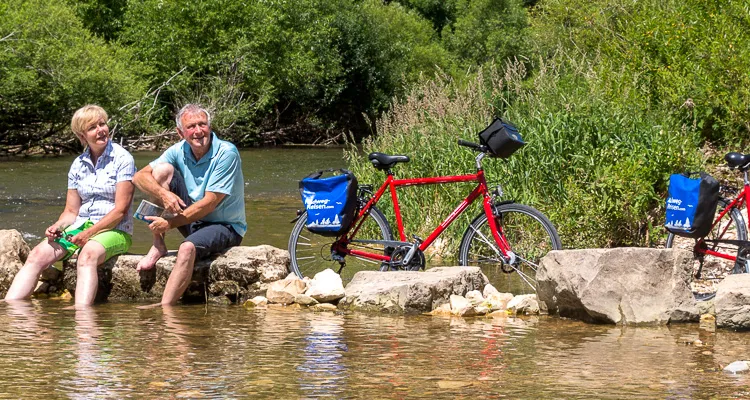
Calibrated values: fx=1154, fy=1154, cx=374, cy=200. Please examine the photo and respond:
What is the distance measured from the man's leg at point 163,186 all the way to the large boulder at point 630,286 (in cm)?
291

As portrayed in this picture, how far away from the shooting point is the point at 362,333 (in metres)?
7.06

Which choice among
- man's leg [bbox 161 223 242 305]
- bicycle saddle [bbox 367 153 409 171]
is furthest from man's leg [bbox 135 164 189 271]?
bicycle saddle [bbox 367 153 409 171]

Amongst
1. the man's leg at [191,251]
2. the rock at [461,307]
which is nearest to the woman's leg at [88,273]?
the man's leg at [191,251]

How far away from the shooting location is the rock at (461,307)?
25.8 feet

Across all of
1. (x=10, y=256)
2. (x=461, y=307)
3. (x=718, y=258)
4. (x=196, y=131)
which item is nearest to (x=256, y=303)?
(x=196, y=131)

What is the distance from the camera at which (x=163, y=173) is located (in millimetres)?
8477

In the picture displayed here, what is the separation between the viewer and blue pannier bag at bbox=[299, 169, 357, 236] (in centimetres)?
895

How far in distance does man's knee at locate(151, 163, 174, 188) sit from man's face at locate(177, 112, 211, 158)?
23 centimetres

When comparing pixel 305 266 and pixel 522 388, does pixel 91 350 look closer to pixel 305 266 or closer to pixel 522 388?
pixel 522 388

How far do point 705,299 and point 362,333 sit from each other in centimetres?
265

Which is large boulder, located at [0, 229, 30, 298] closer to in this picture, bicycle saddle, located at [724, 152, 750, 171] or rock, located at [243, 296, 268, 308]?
rock, located at [243, 296, 268, 308]

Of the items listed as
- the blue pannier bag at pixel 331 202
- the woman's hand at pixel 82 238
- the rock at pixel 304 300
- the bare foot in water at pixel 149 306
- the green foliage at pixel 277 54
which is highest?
the green foliage at pixel 277 54

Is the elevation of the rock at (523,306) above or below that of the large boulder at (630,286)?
below

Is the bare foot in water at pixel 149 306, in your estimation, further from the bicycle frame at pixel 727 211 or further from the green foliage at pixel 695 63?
the green foliage at pixel 695 63
